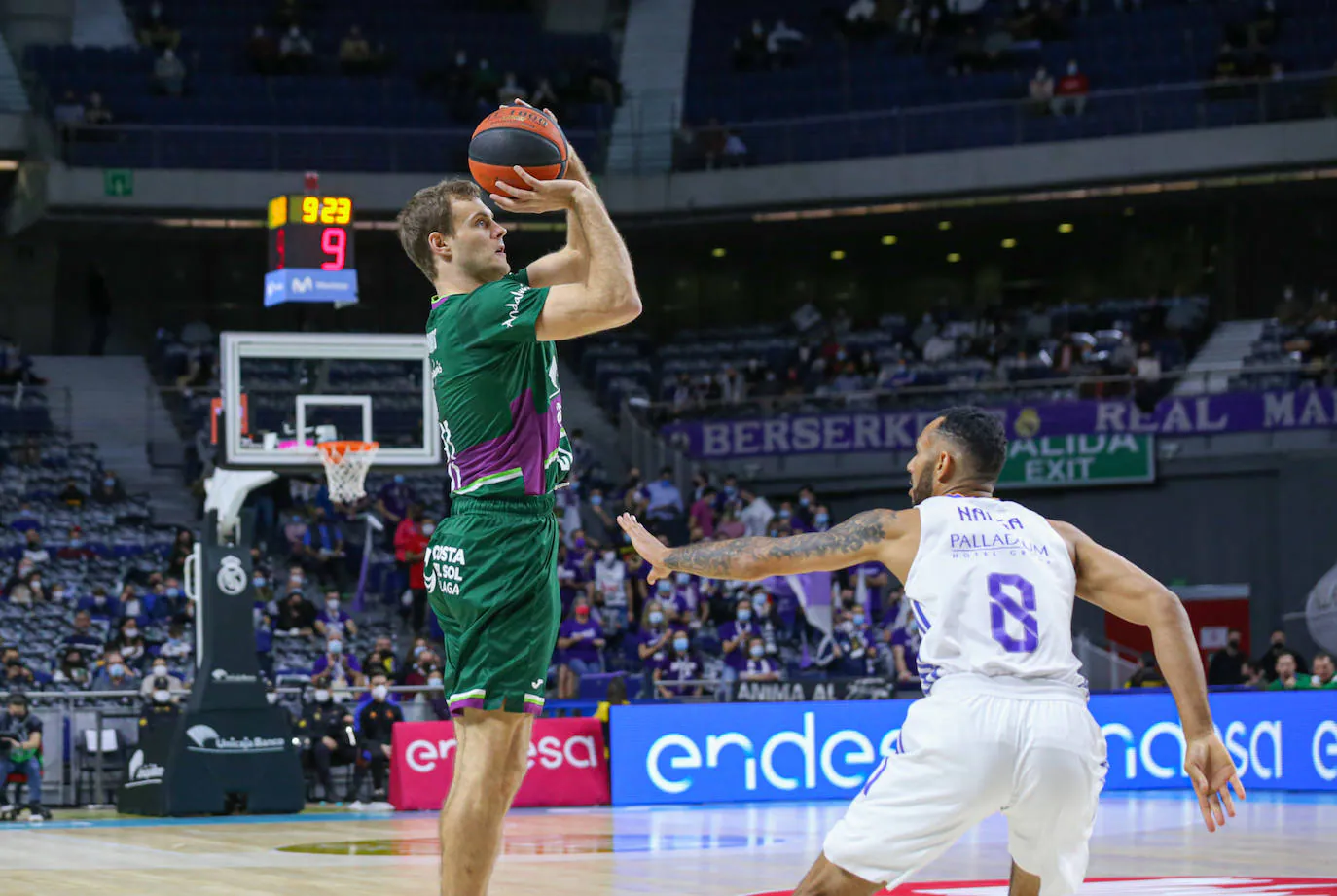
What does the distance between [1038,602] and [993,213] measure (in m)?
27.7

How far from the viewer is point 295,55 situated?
105 ft

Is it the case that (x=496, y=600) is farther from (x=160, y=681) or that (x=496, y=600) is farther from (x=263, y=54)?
(x=263, y=54)

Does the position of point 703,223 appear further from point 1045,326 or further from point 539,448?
point 539,448

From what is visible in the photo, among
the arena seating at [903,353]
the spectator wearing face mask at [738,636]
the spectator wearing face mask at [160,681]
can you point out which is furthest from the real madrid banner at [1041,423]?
the spectator wearing face mask at [160,681]

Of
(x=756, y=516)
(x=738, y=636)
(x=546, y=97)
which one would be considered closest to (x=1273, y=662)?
(x=738, y=636)

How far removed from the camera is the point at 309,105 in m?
31.2

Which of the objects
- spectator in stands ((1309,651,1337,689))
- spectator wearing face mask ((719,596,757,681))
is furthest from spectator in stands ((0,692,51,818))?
spectator in stands ((1309,651,1337,689))

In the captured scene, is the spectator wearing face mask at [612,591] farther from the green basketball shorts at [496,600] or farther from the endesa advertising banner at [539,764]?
the green basketball shorts at [496,600]

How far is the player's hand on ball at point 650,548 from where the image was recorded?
505 cm

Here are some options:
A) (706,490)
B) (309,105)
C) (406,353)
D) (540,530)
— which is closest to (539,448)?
(540,530)

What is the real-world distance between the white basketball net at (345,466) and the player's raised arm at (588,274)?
1222 cm

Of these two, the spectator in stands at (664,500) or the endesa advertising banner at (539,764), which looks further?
the spectator in stands at (664,500)

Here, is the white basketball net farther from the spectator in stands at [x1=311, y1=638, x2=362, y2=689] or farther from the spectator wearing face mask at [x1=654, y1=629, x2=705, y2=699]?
the spectator wearing face mask at [x1=654, y1=629, x2=705, y2=699]

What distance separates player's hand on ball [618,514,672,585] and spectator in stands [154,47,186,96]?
2708 centimetres
